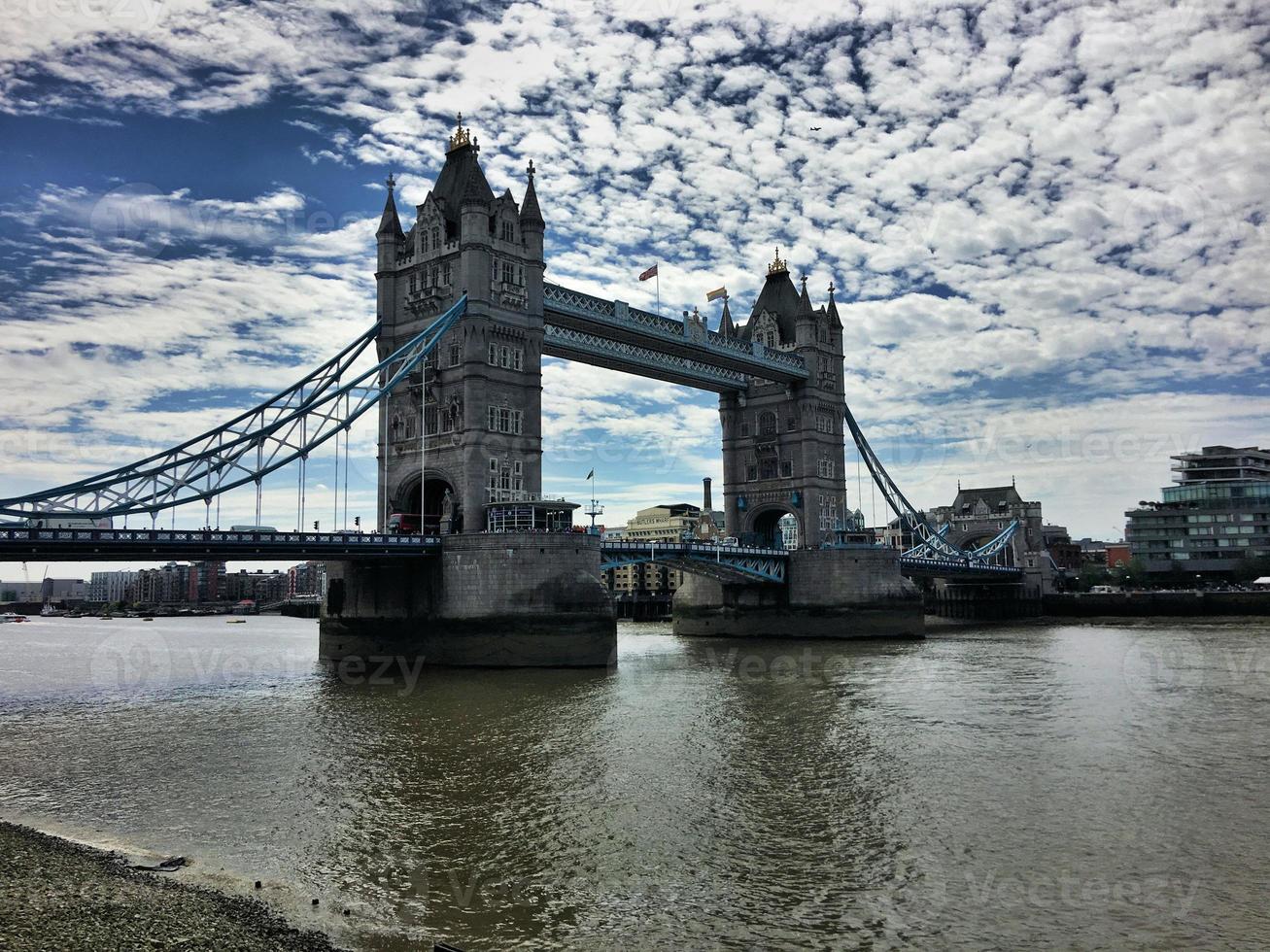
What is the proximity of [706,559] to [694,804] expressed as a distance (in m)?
38.4

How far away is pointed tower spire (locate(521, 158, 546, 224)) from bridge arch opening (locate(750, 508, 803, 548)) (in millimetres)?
34057

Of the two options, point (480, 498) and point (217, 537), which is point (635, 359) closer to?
point (480, 498)

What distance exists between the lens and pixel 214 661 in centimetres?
5600

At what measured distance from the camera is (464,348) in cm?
4756

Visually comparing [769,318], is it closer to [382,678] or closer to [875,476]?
[875,476]

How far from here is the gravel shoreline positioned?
35.9 ft

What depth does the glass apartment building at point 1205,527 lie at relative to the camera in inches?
4183

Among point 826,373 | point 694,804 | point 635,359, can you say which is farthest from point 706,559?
point 694,804

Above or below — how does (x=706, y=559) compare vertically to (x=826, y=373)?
below

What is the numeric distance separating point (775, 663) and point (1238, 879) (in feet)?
108

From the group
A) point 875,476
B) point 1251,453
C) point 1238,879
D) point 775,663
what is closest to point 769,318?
point 875,476

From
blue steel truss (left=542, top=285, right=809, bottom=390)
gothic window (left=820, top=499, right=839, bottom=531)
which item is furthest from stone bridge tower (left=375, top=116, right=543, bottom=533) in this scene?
gothic window (left=820, top=499, right=839, bottom=531)

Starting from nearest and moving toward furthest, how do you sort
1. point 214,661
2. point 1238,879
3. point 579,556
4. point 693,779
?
1. point 1238,879
2. point 693,779
3. point 579,556
4. point 214,661

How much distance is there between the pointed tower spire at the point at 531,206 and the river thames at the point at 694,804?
2618cm
